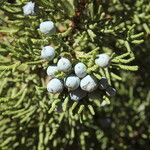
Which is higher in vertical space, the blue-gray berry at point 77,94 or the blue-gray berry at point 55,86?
the blue-gray berry at point 55,86

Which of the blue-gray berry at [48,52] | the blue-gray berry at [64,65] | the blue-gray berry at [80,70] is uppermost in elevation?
the blue-gray berry at [48,52]

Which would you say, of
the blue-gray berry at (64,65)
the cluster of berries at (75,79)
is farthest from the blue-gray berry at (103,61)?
the blue-gray berry at (64,65)

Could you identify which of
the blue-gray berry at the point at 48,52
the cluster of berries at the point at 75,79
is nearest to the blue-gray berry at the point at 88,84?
the cluster of berries at the point at 75,79

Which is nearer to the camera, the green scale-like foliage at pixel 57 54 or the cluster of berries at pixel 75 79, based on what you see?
the cluster of berries at pixel 75 79

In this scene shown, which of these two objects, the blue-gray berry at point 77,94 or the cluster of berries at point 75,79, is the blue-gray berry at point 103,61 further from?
the blue-gray berry at point 77,94

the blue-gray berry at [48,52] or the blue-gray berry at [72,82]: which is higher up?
the blue-gray berry at [48,52]

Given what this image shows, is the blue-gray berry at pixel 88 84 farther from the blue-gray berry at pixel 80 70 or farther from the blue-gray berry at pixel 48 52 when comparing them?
the blue-gray berry at pixel 48 52

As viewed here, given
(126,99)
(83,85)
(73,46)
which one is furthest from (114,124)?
(83,85)
